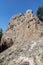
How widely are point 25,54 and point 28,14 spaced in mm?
10777

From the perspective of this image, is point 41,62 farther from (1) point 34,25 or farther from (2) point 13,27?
(2) point 13,27

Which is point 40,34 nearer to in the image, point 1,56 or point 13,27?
point 1,56

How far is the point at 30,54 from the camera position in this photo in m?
10.8

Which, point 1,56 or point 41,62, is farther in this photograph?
point 1,56

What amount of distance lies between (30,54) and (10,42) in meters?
9.32

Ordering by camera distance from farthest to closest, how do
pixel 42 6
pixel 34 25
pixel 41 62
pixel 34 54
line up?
1. pixel 42 6
2. pixel 34 25
3. pixel 34 54
4. pixel 41 62

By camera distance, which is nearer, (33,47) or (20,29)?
(33,47)

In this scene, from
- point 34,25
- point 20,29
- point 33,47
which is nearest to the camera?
point 33,47

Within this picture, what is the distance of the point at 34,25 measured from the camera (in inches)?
690

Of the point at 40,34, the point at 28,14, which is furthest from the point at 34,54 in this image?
the point at 28,14

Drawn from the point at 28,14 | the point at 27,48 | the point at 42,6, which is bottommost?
the point at 27,48

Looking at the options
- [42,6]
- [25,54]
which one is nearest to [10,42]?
[25,54]

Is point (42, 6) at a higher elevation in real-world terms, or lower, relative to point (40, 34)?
higher

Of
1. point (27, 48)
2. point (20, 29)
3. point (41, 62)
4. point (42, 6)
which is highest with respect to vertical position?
point (42, 6)
